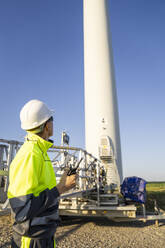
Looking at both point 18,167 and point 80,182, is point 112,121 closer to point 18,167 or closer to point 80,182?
point 80,182

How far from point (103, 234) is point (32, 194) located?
217 inches

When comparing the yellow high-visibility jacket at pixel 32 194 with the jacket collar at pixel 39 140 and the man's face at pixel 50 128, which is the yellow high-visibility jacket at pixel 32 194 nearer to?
the jacket collar at pixel 39 140

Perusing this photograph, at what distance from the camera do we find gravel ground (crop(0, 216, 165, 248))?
504 cm

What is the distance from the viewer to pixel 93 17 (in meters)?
14.6

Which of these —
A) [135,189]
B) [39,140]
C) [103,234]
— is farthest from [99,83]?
[39,140]

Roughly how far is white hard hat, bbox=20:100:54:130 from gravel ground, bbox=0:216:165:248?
404 centimetres

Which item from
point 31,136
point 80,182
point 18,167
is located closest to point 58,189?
point 18,167

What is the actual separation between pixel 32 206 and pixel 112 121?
10519 millimetres

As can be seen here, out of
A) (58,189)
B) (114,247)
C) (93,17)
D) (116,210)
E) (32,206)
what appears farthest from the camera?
(93,17)

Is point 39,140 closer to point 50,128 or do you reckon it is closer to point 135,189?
point 50,128

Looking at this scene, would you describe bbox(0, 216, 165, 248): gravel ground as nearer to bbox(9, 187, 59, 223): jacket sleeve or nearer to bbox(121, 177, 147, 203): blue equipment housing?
bbox(121, 177, 147, 203): blue equipment housing

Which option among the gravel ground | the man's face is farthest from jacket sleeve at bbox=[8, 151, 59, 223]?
the gravel ground

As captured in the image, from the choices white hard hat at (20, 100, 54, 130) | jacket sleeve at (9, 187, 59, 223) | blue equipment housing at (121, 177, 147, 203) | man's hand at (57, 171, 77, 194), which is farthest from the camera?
blue equipment housing at (121, 177, 147, 203)

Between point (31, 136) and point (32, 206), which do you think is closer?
point (32, 206)
